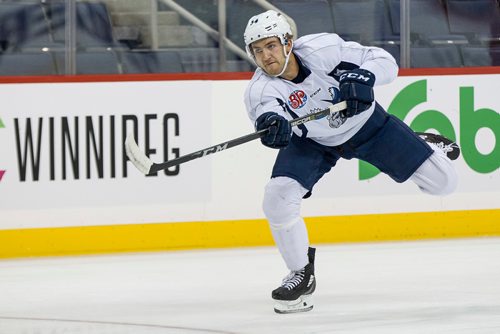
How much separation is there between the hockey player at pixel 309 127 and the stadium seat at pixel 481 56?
2.19 meters

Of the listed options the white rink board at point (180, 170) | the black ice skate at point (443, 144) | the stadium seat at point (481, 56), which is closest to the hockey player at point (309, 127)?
the black ice skate at point (443, 144)

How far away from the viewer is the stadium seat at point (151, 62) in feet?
21.5

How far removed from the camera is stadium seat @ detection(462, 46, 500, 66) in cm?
721

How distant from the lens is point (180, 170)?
656 centimetres

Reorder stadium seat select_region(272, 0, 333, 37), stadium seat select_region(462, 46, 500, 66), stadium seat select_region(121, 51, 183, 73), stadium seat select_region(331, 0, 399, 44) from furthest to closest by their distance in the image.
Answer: stadium seat select_region(462, 46, 500, 66) → stadium seat select_region(331, 0, 399, 44) → stadium seat select_region(272, 0, 333, 37) → stadium seat select_region(121, 51, 183, 73)

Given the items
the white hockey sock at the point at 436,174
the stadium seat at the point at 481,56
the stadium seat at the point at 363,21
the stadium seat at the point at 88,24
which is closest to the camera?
the white hockey sock at the point at 436,174

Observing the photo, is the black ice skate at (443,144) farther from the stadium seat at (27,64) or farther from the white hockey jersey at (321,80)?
the stadium seat at (27,64)

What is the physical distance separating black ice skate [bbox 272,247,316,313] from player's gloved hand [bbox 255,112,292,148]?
59 cm

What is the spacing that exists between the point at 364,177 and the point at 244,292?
5.67 ft

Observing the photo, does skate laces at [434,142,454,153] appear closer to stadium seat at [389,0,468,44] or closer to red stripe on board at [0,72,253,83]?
red stripe on board at [0,72,253,83]

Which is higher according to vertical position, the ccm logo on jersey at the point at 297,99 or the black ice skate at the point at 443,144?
the ccm logo on jersey at the point at 297,99

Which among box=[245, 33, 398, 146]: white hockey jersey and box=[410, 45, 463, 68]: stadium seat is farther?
box=[410, 45, 463, 68]: stadium seat

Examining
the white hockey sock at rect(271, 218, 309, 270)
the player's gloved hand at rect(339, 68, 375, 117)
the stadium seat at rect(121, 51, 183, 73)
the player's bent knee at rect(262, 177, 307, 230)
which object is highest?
the player's gloved hand at rect(339, 68, 375, 117)

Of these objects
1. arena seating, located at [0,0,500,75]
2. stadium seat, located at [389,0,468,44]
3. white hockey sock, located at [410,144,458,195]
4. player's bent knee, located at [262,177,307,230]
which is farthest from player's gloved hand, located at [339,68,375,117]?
stadium seat, located at [389,0,468,44]
